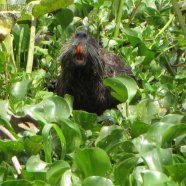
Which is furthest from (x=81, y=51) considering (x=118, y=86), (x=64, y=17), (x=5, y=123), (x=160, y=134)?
(x=160, y=134)

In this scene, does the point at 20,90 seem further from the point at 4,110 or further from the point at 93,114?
the point at 93,114

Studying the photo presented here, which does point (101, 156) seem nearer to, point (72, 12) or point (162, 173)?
point (162, 173)

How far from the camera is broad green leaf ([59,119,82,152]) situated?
11.1 ft

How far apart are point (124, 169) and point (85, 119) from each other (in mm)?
706

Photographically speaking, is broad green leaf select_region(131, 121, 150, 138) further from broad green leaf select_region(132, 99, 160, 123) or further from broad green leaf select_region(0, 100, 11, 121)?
broad green leaf select_region(0, 100, 11, 121)

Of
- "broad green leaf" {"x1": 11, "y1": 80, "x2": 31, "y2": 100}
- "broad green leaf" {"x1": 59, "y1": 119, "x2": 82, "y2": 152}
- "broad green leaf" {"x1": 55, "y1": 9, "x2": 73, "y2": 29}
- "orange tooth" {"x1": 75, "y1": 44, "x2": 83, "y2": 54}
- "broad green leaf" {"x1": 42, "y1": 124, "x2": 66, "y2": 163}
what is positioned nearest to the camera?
"broad green leaf" {"x1": 42, "y1": 124, "x2": 66, "y2": 163}

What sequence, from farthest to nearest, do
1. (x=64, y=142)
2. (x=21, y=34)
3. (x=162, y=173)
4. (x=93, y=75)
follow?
(x=21, y=34) < (x=93, y=75) < (x=64, y=142) < (x=162, y=173)

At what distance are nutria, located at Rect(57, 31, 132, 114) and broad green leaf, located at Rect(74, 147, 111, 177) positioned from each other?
1677 millimetres

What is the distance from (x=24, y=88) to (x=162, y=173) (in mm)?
1198

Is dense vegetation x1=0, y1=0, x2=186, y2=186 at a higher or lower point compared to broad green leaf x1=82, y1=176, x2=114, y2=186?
lower

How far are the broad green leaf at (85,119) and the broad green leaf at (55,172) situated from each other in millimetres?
628

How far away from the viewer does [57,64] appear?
512 centimetres

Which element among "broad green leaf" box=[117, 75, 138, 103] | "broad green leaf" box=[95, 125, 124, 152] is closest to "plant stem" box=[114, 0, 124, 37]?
"broad green leaf" box=[117, 75, 138, 103]

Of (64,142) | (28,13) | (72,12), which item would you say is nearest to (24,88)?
(64,142)
